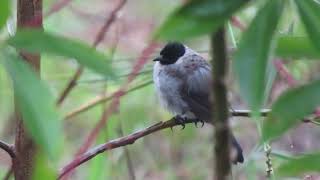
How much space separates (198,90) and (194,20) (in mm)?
1763

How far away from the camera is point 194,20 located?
443 millimetres

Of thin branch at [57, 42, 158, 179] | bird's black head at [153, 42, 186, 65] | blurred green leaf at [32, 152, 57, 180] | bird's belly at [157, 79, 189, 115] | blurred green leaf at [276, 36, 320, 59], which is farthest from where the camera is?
bird's black head at [153, 42, 186, 65]

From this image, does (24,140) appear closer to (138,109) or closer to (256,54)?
(256,54)

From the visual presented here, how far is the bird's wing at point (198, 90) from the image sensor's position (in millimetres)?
2125

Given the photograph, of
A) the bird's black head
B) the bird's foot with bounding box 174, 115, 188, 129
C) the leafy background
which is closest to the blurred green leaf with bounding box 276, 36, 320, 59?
the leafy background

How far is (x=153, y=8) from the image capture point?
3.62 metres

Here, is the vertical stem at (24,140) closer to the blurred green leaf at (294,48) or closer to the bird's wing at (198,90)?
the blurred green leaf at (294,48)

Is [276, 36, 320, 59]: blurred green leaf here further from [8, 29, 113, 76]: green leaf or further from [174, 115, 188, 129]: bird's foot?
[174, 115, 188, 129]: bird's foot

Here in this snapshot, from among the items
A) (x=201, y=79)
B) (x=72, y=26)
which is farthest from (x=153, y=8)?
(x=201, y=79)

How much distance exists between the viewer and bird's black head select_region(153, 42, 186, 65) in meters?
2.44

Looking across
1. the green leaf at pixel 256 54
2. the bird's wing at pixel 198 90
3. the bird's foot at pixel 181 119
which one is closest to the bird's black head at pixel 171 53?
the bird's wing at pixel 198 90

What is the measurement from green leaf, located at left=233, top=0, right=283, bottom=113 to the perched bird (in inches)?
60.1

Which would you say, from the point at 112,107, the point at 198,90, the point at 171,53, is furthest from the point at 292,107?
the point at 171,53

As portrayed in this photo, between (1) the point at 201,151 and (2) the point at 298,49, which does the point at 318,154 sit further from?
(1) the point at 201,151
